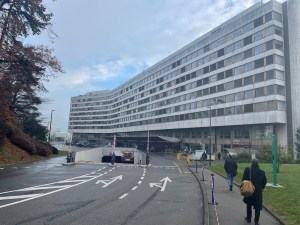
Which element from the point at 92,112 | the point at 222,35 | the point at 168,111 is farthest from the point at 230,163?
the point at 92,112

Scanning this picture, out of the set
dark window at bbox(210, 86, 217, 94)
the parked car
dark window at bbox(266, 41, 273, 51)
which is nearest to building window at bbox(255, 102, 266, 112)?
dark window at bbox(266, 41, 273, 51)

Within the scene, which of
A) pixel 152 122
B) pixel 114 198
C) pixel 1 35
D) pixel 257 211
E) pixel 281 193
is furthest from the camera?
pixel 152 122

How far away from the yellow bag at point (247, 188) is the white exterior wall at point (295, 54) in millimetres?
49403

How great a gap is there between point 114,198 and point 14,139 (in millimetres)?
23749

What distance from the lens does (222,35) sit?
65.9 metres

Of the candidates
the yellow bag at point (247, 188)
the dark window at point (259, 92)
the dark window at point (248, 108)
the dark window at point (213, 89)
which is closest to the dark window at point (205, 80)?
the dark window at point (213, 89)

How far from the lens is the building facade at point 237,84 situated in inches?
2066

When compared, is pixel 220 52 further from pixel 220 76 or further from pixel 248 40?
pixel 248 40

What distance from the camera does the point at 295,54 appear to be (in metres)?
53.2

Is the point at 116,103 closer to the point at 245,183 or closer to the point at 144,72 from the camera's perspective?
the point at 144,72

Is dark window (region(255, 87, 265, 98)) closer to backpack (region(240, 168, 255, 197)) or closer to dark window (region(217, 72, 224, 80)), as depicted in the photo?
dark window (region(217, 72, 224, 80))

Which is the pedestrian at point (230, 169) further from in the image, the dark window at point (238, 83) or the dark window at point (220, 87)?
the dark window at point (220, 87)

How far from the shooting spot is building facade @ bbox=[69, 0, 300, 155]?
52.5m

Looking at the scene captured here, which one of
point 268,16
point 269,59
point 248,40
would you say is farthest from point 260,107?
point 268,16
